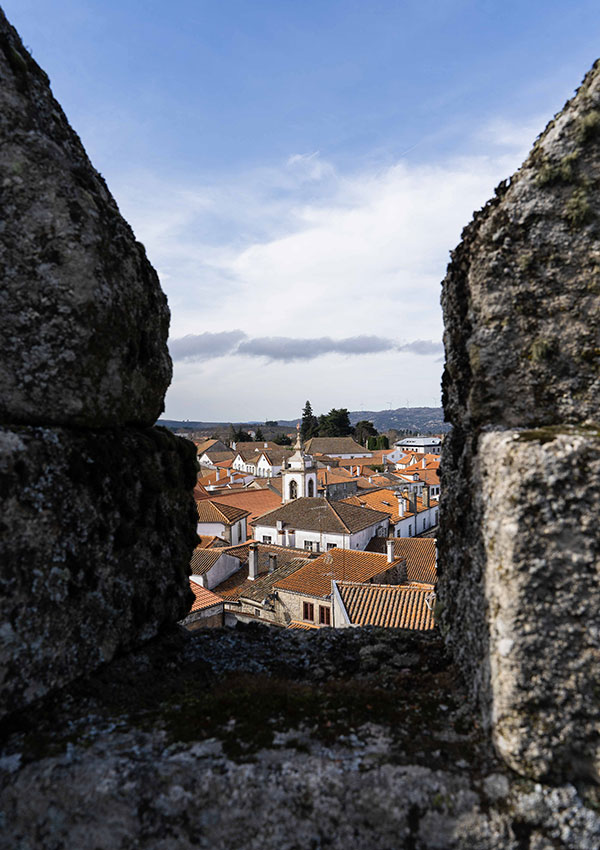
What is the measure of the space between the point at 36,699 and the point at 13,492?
2.44ft

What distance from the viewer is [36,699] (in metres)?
1.86

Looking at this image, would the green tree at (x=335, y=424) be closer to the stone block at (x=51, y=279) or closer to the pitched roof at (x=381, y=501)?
the pitched roof at (x=381, y=501)

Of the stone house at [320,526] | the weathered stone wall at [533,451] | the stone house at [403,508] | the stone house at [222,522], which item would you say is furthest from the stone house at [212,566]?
the weathered stone wall at [533,451]

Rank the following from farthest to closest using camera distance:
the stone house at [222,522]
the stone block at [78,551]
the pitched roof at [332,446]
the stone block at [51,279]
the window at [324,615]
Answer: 1. the pitched roof at [332,446]
2. the stone house at [222,522]
3. the window at [324,615]
4. the stone block at [51,279]
5. the stone block at [78,551]

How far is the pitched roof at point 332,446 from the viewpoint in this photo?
77.8 metres

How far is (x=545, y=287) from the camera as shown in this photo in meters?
1.88

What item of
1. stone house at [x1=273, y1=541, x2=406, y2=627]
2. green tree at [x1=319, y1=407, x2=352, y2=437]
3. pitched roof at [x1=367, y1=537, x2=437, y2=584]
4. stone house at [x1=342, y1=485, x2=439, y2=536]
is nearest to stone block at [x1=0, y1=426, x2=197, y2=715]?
stone house at [x1=273, y1=541, x2=406, y2=627]

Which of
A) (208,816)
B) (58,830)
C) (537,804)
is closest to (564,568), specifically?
(537,804)

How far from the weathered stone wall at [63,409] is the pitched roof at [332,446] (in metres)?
74.6

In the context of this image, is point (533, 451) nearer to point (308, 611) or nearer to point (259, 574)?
point (308, 611)

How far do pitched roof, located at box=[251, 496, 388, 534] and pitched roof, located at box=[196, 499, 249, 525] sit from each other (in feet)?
5.06

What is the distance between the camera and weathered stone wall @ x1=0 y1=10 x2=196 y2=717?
186cm

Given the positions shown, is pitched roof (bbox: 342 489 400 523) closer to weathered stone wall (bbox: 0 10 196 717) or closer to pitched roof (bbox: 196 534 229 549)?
pitched roof (bbox: 196 534 229 549)

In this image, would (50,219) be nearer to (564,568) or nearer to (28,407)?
(28,407)
